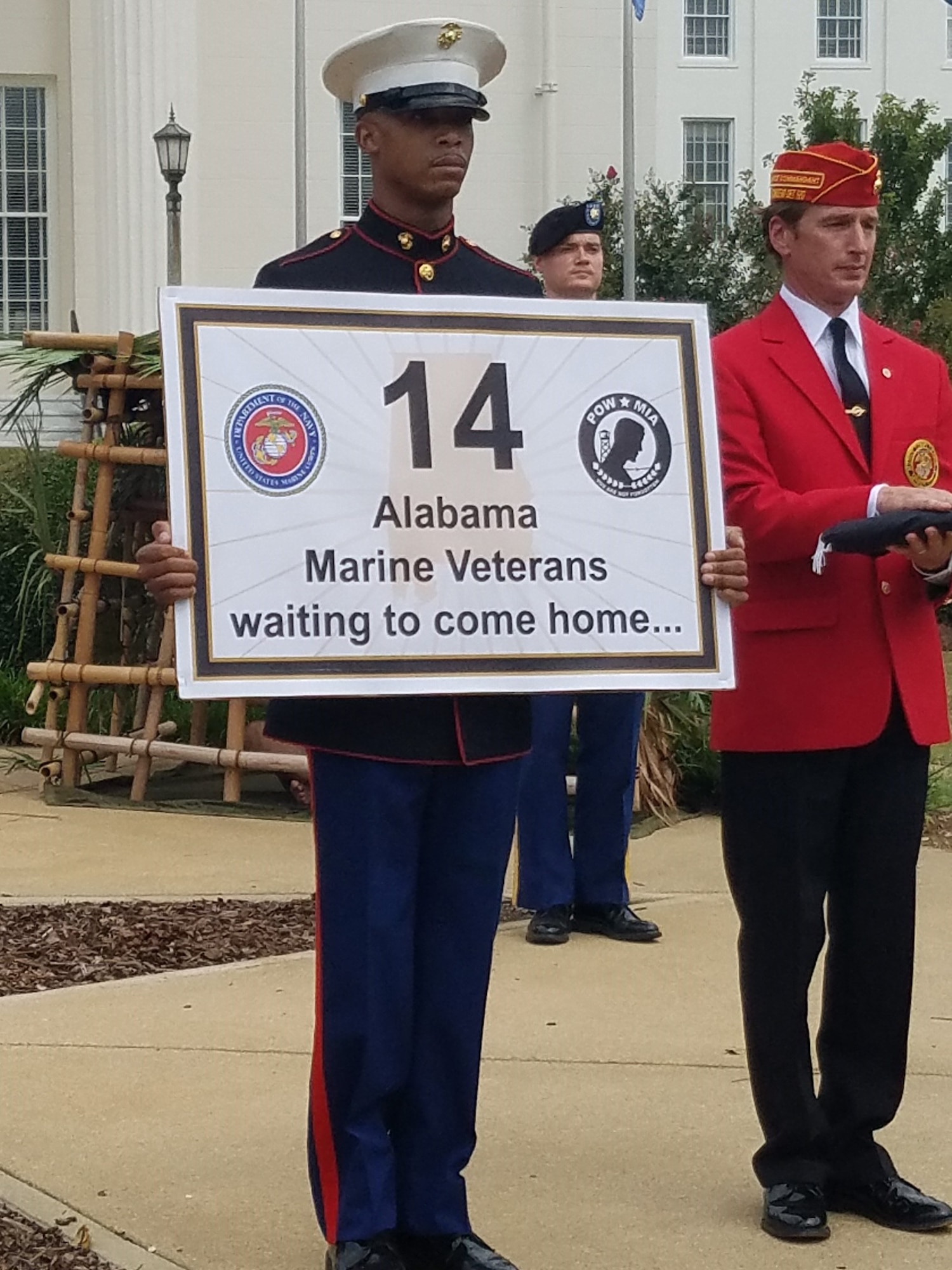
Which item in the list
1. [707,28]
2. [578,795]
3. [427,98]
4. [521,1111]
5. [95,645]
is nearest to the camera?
[427,98]

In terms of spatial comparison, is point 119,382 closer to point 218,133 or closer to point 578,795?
point 578,795

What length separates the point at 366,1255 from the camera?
354cm

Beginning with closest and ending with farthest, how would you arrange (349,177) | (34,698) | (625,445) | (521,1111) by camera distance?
(625,445) → (521,1111) → (34,698) → (349,177)

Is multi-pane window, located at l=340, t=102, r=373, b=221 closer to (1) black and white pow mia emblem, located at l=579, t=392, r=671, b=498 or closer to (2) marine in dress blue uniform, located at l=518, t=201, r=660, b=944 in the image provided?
(2) marine in dress blue uniform, located at l=518, t=201, r=660, b=944

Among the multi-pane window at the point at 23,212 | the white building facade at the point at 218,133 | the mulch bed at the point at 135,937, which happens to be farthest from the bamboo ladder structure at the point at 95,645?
the multi-pane window at the point at 23,212

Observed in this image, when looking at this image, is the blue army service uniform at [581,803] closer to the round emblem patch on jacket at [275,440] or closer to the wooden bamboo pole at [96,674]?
the wooden bamboo pole at [96,674]

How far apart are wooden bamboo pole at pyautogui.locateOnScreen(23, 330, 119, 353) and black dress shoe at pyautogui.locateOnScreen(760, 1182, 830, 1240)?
5263 mm

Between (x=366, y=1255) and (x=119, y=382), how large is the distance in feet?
17.6

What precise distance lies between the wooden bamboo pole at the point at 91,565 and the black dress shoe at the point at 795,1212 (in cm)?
493

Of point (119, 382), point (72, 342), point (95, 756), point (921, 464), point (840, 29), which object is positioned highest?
point (840, 29)

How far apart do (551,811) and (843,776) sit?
7.54ft

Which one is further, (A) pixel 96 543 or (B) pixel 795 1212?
(A) pixel 96 543

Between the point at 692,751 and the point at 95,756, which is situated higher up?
the point at 692,751

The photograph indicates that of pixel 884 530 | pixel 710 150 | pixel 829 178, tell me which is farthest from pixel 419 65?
pixel 710 150
